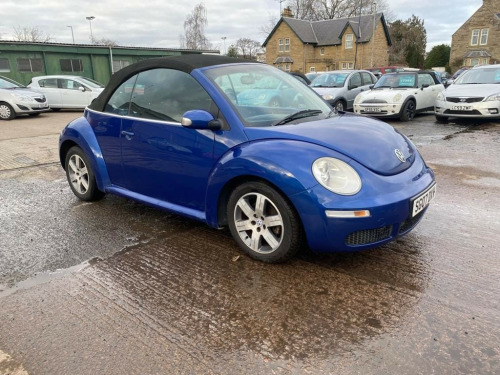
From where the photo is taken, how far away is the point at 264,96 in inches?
140

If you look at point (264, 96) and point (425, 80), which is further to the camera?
point (425, 80)

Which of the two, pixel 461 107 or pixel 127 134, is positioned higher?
pixel 127 134

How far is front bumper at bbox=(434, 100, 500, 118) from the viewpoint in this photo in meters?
9.73

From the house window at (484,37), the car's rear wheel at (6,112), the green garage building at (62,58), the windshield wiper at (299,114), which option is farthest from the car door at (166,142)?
the house window at (484,37)

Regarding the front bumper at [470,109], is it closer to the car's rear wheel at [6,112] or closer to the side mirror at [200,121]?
the side mirror at [200,121]

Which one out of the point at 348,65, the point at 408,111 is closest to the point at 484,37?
the point at 348,65

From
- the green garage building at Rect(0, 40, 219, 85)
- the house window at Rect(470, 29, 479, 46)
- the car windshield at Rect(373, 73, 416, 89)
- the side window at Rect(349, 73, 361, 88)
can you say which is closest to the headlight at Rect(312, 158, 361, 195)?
the car windshield at Rect(373, 73, 416, 89)

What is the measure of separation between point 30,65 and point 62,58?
184 centimetres

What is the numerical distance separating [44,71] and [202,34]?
46.1 metres

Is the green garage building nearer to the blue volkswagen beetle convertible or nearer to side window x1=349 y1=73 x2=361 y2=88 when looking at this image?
side window x1=349 y1=73 x2=361 y2=88

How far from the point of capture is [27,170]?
648cm

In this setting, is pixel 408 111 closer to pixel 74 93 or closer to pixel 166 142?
pixel 166 142

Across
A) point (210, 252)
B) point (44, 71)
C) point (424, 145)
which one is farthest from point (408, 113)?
point (44, 71)

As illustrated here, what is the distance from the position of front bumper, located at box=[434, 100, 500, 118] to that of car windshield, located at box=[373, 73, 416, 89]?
160cm
